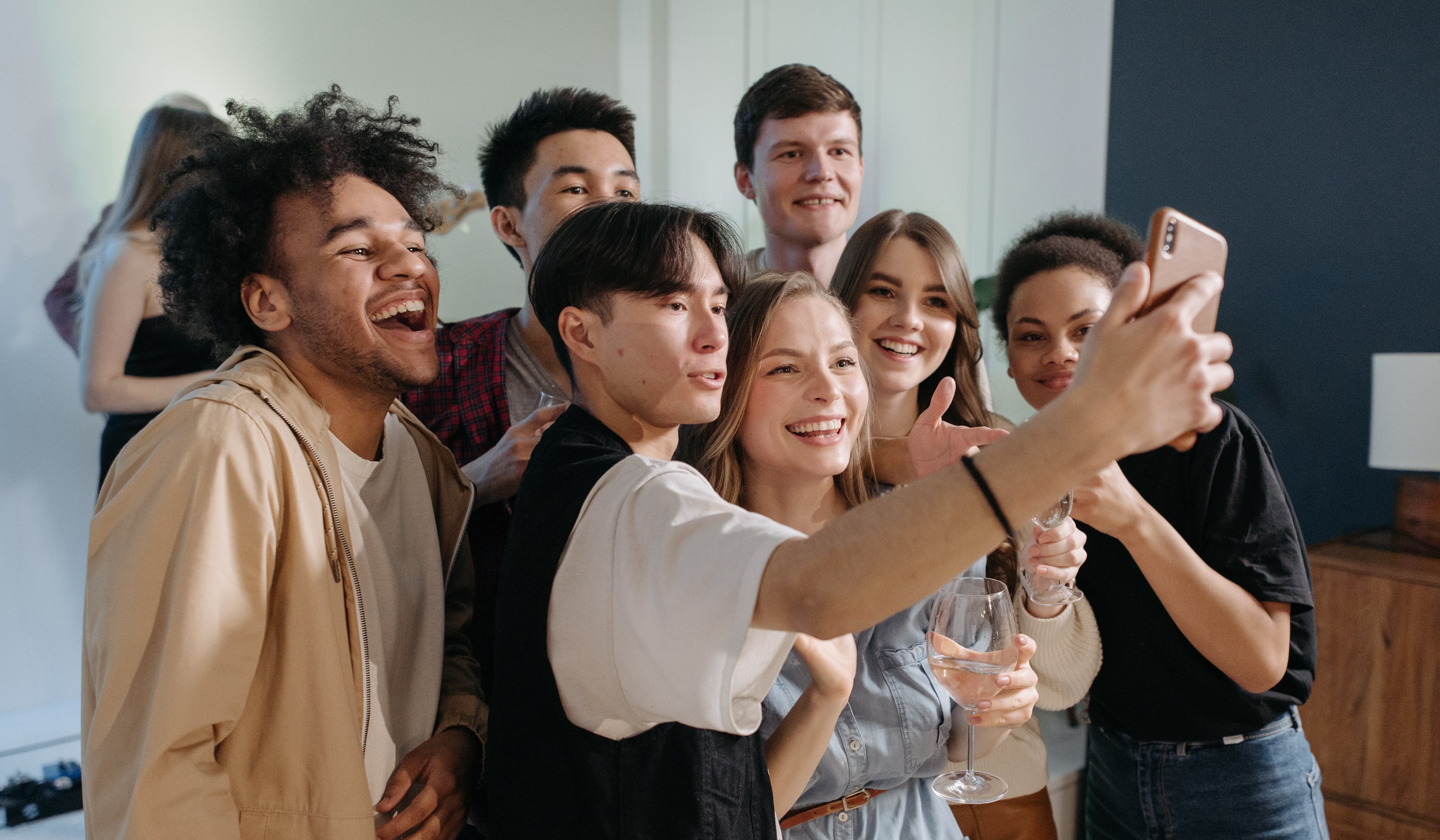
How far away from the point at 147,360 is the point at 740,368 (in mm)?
2257

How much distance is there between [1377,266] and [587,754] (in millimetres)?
3129

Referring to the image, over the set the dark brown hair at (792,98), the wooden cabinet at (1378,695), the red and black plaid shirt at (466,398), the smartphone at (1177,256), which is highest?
the dark brown hair at (792,98)

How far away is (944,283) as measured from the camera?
2.11 meters

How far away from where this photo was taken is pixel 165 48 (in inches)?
145

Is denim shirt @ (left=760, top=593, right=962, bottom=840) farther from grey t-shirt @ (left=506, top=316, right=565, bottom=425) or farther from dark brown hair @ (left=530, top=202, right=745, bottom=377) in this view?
grey t-shirt @ (left=506, top=316, right=565, bottom=425)

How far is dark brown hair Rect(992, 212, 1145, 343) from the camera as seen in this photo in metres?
2.02

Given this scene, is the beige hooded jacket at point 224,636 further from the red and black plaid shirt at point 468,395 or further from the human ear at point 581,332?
the red and black plaid shirt at point 468,395

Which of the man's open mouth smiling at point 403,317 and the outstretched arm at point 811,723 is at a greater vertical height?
the man's open mouth smiling at point 403,317

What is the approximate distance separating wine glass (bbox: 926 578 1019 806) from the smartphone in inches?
20.6

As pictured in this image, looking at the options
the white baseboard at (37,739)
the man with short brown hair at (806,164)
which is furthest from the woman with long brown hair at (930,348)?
the white baseboard at (37,739)

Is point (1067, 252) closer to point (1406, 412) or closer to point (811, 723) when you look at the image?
point (811, 723)

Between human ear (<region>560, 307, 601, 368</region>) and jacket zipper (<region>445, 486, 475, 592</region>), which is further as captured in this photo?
jacket zipper (<region>445, 486, 475, 592</region>)

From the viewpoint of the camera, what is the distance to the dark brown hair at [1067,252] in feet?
6.63

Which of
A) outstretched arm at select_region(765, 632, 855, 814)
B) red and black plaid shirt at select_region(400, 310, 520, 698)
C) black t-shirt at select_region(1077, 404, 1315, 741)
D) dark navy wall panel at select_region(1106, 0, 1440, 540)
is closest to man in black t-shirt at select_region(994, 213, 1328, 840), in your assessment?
black t-shirt at select_region(1077, 404, 1315, 741)
